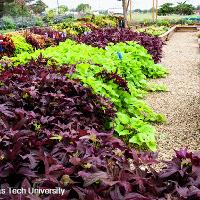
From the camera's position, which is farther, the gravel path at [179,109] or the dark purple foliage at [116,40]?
the dark purple foliage at [116,40]

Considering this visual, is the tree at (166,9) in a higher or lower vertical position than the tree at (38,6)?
lower

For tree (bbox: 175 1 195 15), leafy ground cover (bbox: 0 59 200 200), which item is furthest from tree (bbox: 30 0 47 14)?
leafy ground cover (bbox: 0 59 200 200)

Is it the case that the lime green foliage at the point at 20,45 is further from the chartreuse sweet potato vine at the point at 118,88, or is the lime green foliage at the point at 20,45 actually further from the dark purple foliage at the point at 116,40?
the chartreuse sweet potato vine at the point at 118,88

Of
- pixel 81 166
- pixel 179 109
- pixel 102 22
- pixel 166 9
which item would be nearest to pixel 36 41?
pixel 179 109

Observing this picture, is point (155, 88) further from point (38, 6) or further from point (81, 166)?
point (38, 6)

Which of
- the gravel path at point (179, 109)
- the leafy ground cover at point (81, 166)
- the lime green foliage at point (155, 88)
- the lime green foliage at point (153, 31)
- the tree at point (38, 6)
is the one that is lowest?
the gravel path at point (179, 109)

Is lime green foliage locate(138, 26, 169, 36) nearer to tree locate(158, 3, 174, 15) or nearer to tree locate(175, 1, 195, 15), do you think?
tree locate(158, 3, 174, 15)

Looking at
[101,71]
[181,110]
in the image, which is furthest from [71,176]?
[181,110]

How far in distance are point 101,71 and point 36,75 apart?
3.36ft

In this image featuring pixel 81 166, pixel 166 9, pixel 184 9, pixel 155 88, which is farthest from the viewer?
pixel 166 9

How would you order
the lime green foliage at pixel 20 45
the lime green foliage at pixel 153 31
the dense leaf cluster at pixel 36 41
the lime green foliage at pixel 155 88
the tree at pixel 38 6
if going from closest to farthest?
the lime green foliage at pixel 155 88 < the lime green foliage at pixel 20 45 < the dense leaf cluster at pixel 36 41 < the lime green foliage at pixel 153 31 < the tree at pixel 38 6

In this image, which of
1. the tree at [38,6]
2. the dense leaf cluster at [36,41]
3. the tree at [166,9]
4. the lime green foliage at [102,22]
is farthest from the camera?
the tree at [166,9]

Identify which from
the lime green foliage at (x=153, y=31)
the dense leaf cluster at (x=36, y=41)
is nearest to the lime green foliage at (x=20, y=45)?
the dense leaf cluster at (x=36, y=41)

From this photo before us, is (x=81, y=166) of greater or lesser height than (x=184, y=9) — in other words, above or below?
below
